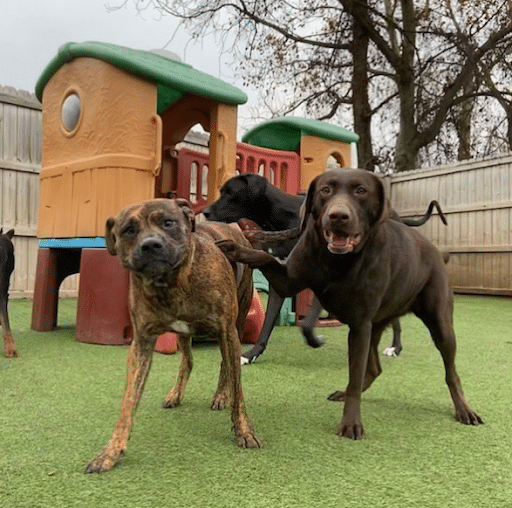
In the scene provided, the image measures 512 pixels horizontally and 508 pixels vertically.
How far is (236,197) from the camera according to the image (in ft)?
13.9

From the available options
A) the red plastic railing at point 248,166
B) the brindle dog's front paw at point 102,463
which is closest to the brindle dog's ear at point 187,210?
the brindle dog's front paw at point 102,463

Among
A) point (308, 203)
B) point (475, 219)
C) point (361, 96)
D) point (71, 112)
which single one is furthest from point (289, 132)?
point (361, 96)

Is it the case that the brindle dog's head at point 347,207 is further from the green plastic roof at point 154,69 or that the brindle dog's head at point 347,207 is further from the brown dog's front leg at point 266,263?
the green plastic roof at point 154,69

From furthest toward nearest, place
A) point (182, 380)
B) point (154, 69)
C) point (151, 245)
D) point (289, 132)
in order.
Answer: point (289, 132) < point (154, 69) < point (182, 380) < point (151, 245)

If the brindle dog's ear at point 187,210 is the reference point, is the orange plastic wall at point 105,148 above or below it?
above

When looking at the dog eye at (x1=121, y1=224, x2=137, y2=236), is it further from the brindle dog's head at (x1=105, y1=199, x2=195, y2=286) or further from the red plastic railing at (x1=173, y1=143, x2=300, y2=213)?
the red plastic railing at (x1=173, y1=143, x2=300, y2=213)

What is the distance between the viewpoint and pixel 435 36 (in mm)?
11859

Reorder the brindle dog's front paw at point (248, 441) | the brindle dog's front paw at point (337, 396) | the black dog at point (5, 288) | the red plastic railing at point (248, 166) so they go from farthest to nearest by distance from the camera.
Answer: the red plastic railing at point (248, 166)
the black dog at point (5, 288)
the brindle dog's front paw at point (337, 396)
the brindle dog's front paw at point (248, 441)

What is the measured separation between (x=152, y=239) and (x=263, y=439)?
2.86ft

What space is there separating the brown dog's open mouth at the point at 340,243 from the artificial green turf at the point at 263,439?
2.30 feet

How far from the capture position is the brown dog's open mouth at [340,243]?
2025 mm

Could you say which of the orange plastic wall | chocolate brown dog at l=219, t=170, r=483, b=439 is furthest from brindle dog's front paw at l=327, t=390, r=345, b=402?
the orange plastic wall

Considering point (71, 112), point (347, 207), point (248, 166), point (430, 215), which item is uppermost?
point (71, 112)

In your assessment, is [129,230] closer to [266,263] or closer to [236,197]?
[266,263]
